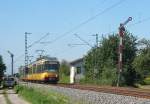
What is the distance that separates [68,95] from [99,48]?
4659cm

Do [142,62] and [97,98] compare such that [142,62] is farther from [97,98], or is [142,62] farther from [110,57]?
[97,98]

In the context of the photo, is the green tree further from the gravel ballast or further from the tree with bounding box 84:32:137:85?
the gravel ballast

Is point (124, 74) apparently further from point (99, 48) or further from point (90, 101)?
point (90, 101)

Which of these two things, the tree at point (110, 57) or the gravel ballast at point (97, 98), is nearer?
the gravel ballast at point (97, 98)

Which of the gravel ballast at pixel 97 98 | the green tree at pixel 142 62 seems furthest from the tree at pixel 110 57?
the gravel ballast at pixel 97 98

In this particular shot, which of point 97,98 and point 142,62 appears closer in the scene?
point 97,98

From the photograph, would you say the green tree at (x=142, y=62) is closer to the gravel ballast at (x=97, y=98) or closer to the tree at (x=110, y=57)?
the tree at (x=110, y=57)

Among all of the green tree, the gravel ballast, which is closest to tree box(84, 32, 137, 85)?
the green tree

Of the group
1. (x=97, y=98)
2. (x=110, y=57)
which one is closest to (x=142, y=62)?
(x=110, y=57)

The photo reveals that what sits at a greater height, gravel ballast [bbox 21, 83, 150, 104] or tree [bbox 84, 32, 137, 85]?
tree [bbox 84, 32, 137, 85]

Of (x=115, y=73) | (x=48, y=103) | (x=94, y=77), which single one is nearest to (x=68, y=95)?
(x=48, y=103)

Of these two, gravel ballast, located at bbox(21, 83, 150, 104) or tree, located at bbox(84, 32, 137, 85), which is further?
tree, located at bbox(84, 32, 137, 85)

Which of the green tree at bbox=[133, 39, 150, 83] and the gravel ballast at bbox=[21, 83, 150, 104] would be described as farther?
the green tree at bbox=[133, 39, 150, 83]

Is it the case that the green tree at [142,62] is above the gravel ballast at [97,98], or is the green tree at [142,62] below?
above
